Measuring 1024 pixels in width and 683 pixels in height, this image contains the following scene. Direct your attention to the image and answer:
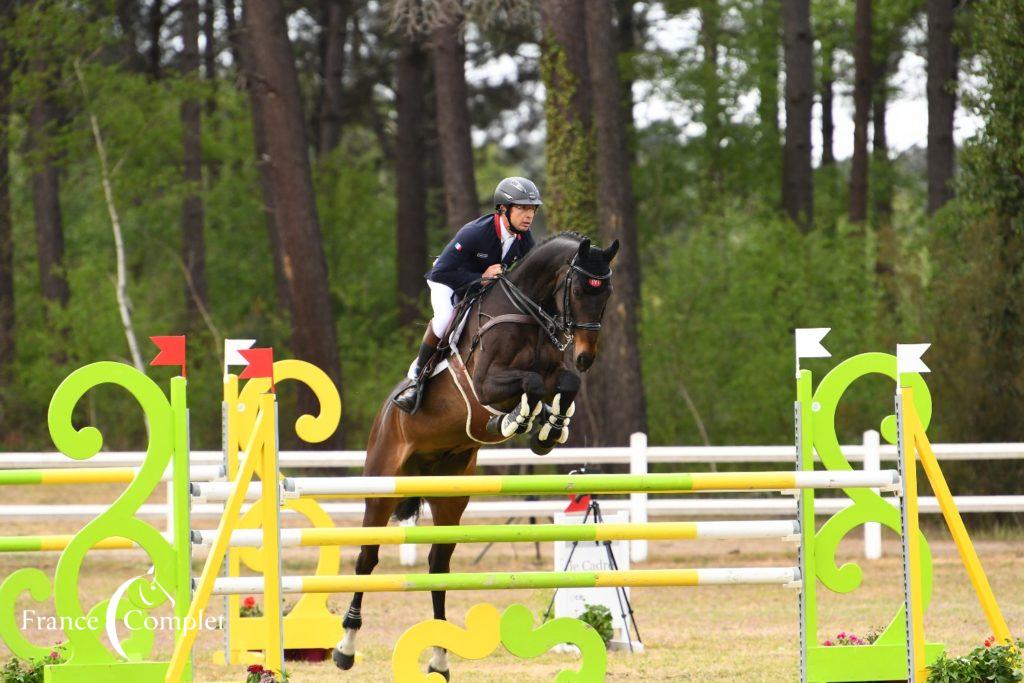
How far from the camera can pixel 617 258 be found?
14.8 meters

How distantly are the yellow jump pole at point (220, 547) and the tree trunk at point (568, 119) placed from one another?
9974 millimetres

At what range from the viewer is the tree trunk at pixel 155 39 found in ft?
83.9

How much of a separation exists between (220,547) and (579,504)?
330cm

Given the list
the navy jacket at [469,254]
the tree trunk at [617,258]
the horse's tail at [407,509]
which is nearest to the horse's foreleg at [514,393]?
the navy jacket at [469,254]

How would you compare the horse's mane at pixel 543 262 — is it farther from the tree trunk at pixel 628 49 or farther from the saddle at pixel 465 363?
the tree trunk at pixel 628 49

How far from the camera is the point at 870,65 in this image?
69.4 ft

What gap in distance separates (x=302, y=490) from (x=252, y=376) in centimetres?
60

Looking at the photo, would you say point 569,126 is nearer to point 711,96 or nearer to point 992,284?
point 992,284

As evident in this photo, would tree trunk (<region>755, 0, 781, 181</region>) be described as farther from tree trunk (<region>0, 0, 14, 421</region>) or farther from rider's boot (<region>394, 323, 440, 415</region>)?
rider's boot (<region>394, 323, 440, 415</region>)

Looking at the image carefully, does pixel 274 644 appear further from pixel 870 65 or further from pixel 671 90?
pixel 671 90

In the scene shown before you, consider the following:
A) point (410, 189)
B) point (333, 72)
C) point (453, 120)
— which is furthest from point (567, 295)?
point (333, 72)

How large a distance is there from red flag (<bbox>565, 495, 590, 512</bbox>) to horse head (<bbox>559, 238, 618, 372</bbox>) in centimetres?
180

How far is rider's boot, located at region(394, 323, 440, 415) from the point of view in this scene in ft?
21.9

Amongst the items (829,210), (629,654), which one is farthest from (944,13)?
(629,654)
